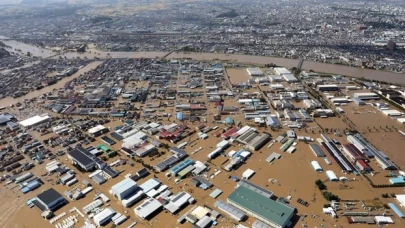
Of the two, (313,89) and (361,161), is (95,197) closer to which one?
(361,161)

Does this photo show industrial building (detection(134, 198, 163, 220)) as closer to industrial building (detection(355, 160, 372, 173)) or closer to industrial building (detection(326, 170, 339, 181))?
industrial building (detection(326, 170, 339, 181))

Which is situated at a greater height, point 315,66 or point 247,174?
point 315,66

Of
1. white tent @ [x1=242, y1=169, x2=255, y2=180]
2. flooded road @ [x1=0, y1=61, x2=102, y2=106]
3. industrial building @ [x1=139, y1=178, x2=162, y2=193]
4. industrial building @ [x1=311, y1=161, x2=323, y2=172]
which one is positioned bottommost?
industrial building @ [x1=139, y1=178, x2=162, y2=193]

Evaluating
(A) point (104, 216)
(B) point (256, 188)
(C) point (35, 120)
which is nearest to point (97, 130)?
(C) point (35, 120)

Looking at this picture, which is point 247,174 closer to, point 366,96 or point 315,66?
point 366,96

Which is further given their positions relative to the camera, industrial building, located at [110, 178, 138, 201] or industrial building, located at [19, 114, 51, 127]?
industrial building, located at [19, 114, 51, 127]

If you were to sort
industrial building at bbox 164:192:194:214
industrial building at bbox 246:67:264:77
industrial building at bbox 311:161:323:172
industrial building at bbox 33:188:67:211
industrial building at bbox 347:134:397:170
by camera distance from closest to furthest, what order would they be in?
industrial building at bbox 164:192:194:214, industrial building at bbox 33:188:67:211, industrial building at bbox 311:161:323:172, industrial building at bbox 347:134:397:170, industrial building at bbox 246:67:264:77

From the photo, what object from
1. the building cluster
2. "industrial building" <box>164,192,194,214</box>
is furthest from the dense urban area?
the building cluster
